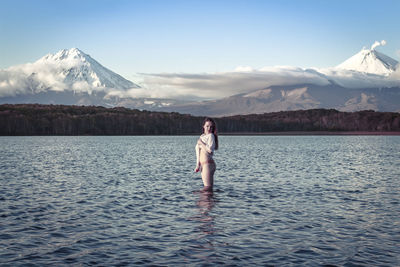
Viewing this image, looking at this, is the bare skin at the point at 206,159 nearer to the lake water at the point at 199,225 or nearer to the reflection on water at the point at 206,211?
the reflection on water at the point at 206,211

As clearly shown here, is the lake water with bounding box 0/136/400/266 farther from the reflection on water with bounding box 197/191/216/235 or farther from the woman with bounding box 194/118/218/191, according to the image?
the woman with bounding box 194/118/218/191

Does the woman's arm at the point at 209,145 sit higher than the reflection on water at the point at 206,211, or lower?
higher

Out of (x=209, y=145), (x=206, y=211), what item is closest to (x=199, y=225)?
(x=206, y=211)

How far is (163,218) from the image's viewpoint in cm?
1734

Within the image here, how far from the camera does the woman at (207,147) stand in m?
21.1

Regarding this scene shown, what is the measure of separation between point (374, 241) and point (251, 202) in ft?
26.7

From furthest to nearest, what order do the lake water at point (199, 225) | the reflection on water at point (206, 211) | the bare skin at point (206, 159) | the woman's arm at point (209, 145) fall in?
the bare skin at point (206, 159) < the woman's arm at point (209, 145) < the reflection on water at point (206, 211) < the lake water at point (199, 225)

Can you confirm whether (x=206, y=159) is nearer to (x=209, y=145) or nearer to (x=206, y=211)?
(x=209, y=145)

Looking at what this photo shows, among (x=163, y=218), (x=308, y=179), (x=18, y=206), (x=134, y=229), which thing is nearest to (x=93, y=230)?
(x=134, y=229)

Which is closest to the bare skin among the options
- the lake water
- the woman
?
the woman

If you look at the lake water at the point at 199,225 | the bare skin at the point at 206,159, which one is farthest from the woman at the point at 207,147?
the lake water at the point at 199,225

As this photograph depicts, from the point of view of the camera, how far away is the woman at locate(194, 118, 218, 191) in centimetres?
2108

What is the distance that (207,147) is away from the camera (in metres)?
21.4

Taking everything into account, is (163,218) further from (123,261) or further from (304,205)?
(304,205)
